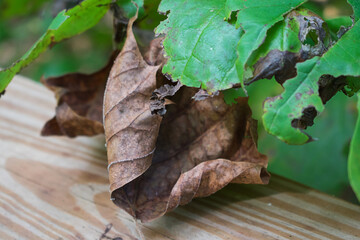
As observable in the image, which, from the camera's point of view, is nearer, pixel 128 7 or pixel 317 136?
pixel 128 7

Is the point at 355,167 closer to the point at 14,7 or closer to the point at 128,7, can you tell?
the point at 128,7

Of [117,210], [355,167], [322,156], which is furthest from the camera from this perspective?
[322,156]

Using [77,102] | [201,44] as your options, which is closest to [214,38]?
[201,44]

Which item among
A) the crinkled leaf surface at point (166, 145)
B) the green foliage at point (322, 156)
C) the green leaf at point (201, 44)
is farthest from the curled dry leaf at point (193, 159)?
the green foliage at point (322, 156)

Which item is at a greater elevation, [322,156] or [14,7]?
[14,7]

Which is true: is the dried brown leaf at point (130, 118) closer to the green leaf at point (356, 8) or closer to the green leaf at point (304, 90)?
the green leaf at point (304, 90)

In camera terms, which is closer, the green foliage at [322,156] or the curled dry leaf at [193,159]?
the curled dry leaf at [193,159]
